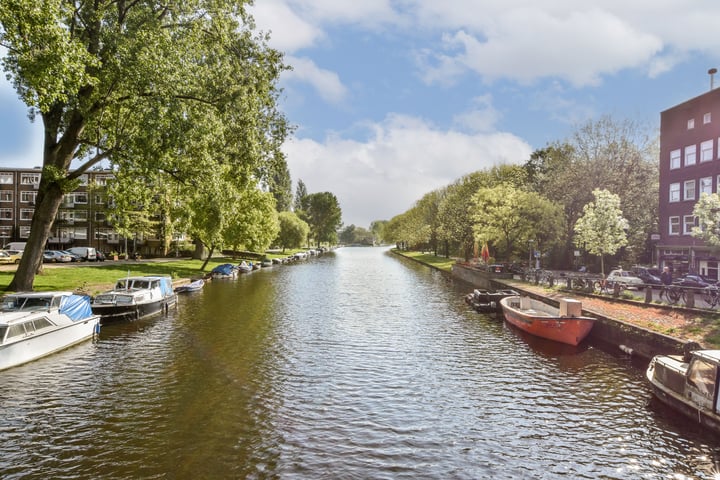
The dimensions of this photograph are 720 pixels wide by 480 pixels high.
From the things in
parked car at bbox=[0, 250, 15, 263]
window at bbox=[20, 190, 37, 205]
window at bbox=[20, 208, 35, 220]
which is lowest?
parked car at bbox=[0, 250, 15, 263]

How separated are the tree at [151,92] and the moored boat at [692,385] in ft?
78.2

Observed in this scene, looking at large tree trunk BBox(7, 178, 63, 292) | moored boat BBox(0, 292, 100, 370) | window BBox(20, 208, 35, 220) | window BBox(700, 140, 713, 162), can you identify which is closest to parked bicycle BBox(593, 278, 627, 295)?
window BBox(700, 140, 713, 162)

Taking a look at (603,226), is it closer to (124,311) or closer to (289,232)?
(124,311)

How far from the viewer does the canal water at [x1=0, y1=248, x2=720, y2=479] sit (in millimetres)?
11367

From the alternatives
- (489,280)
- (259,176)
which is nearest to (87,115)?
(259,176)

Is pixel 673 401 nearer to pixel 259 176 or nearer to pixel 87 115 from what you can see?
pixel 259 176

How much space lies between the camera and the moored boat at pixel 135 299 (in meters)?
27.4

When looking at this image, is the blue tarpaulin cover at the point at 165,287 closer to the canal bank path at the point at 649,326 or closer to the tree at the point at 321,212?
the canal bank path at the point at 649,326

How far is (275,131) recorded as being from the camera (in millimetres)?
34312

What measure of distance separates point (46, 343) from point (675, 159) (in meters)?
52.9

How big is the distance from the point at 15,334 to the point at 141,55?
14.2 metres

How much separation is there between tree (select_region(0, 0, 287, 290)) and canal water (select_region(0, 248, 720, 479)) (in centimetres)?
1027

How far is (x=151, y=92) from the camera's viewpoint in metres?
25.5

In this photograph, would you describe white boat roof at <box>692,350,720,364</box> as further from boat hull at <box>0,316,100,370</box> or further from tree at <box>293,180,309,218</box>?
tree at <box>293,180,309,218</box>
